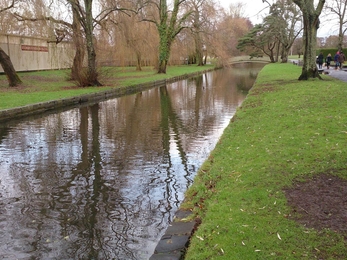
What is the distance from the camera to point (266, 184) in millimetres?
5000

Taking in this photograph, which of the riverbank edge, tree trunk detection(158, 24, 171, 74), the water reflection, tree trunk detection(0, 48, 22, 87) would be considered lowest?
the water reflection

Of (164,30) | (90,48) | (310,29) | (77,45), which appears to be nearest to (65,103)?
(90,48)

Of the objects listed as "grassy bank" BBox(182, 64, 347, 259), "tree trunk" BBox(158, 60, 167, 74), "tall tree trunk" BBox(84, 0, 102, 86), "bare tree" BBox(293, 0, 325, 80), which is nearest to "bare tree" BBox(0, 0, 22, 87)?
"tall tree trunk" BBox(84, 0, 102, 86)

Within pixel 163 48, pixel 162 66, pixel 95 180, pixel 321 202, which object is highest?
pixel 163 48

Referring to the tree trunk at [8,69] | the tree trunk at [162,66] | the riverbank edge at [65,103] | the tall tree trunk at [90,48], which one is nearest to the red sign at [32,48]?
the tree trunk at [162,66]

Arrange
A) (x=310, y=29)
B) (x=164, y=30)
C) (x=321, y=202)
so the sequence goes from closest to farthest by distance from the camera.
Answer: (x=321, y=202) < (x=310, y=29) < (x=164, y=30)

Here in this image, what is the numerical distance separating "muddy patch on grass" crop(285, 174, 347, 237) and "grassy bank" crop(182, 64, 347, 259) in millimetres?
94

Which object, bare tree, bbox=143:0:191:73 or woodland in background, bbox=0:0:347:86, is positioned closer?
woodland in background, bbox=0:0:347:86

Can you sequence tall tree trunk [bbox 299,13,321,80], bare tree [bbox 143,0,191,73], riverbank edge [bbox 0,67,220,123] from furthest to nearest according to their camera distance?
bare tree [bbox 143,0,191,73] → tall tree trunk [bbox 299,13,321,80] → riverbank edge [bbox 0,67,220,123]

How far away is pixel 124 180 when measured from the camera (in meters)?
6.43

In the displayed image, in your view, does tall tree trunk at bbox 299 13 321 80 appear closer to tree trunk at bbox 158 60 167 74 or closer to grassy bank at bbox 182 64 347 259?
grassy bank at bbox 182 64 347 259

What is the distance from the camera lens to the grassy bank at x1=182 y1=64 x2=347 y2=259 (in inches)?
136

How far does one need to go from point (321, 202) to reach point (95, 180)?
12.8 feet

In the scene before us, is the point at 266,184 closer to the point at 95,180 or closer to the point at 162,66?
the point at 95,180
